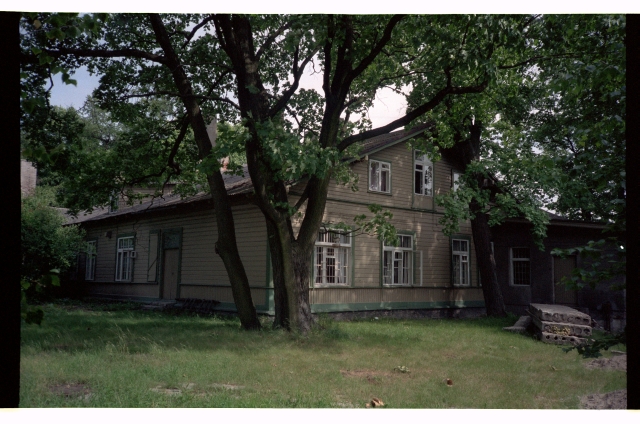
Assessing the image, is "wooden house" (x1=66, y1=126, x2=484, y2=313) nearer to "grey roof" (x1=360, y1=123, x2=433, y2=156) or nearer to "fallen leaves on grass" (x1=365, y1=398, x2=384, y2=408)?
"grey roof" (x1=360, y1=123, x2=433, y2=156)

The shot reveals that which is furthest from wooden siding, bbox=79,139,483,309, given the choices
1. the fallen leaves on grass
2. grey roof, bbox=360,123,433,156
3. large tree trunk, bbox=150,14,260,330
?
the fallen leaves on grass

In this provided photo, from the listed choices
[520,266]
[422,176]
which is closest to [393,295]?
[422,176]

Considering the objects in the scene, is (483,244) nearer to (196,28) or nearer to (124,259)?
(196,28)

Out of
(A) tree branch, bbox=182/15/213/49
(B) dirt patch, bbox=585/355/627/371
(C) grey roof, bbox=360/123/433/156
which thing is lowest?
(B) dirt patch, bbox=585/355/627/371

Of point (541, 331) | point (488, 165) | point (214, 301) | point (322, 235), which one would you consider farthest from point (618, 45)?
point (214, 301)

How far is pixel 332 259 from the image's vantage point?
14.7m

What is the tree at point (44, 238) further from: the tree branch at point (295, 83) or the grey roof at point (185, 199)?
the tree branch at point (295, 83)

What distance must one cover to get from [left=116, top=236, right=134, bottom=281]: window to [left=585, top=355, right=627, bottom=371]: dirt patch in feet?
50.1

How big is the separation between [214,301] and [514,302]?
1042 cm

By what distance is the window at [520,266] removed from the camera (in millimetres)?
18859

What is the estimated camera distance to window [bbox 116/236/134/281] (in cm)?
1955

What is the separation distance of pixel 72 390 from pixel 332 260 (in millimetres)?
9186

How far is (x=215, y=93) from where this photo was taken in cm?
1384

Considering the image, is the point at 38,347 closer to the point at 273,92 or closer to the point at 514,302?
the point at 273,92
